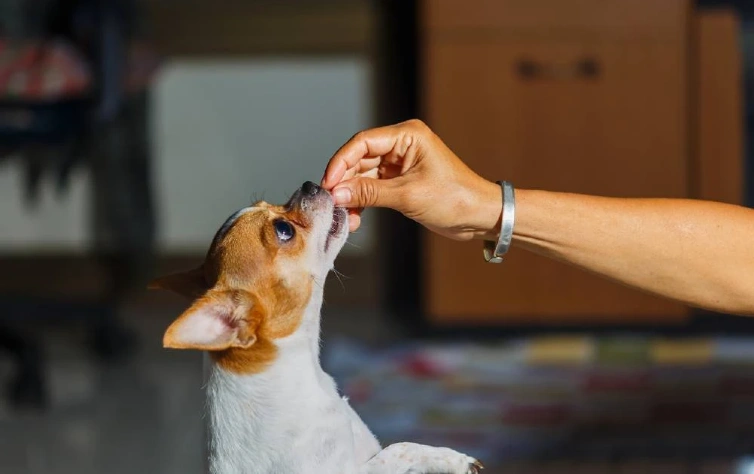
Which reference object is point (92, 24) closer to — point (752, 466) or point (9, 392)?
point (9, 392)

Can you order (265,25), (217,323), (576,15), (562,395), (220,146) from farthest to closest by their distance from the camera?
(220,146)
(265,25)
(576,15)
(562,395)
(217,323)

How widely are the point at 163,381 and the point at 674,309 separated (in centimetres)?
137

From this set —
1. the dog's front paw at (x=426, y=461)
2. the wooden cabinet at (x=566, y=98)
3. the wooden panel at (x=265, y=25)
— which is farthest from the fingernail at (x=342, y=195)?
the wooden panel at (x=265, y=25)

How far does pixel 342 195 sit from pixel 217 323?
201 mm

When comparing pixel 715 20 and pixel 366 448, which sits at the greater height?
pixel 715 20

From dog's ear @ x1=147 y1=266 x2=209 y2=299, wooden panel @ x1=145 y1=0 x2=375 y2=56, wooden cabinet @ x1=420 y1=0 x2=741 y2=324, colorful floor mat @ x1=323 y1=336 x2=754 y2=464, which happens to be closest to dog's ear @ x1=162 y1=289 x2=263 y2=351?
dog's ear @ x1=147 y1=266 x2=209 y2=299

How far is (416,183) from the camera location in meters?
1.24

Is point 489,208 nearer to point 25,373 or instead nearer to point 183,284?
point 183,284

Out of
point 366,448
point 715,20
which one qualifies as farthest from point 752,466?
point 366,448

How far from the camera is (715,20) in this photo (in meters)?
2.85

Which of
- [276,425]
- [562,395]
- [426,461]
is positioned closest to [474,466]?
[426,461]

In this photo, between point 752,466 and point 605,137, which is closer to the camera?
point 752,466

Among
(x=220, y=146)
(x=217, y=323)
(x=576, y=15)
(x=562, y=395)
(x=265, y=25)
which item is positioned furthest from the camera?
(x=220, y=146)

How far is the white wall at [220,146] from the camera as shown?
13.5ft
